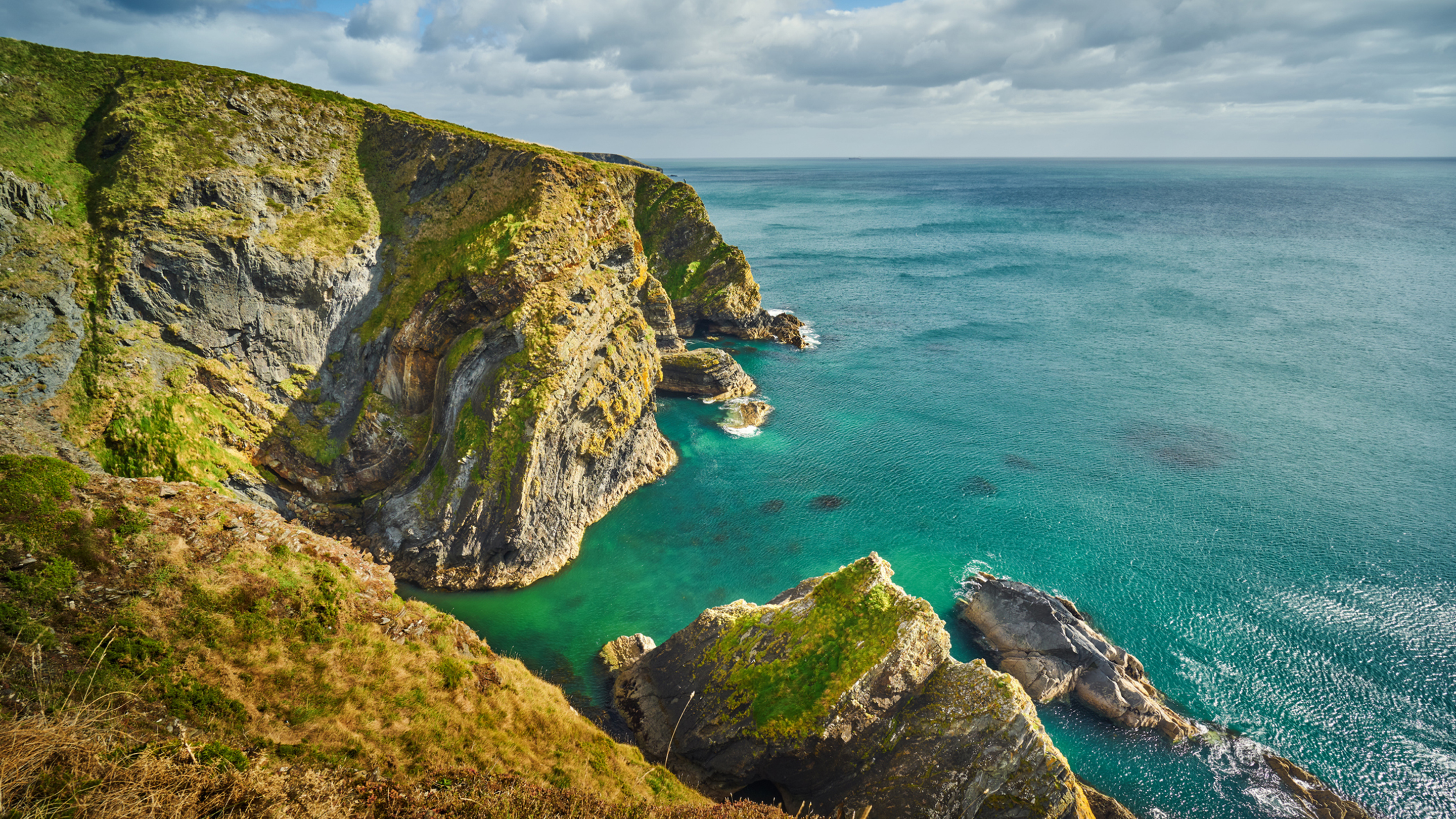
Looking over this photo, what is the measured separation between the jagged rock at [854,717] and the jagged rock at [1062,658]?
9909 mm

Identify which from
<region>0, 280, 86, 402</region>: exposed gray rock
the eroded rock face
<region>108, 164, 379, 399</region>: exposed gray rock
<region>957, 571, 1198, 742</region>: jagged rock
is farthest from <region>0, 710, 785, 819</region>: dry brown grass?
<region>108, 164, 379, 399</region>: exposed gray rock

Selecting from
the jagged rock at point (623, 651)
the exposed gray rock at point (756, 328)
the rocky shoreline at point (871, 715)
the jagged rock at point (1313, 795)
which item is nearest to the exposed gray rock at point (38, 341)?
the jagged rock at point (623, 651)

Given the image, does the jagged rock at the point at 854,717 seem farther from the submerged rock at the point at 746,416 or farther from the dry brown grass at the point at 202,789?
the submerged rock at the point at 746,416

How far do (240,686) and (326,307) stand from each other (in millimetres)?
28695

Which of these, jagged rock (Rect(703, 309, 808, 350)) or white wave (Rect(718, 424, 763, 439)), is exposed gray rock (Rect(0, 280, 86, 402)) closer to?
white wave (Rect(718, 424, 763, 439))

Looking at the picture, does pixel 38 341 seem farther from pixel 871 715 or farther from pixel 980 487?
pixel 980 487

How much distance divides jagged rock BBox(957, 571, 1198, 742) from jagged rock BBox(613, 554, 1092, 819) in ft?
32.5

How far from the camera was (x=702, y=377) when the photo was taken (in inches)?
2388

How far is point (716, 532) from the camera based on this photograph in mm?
40812

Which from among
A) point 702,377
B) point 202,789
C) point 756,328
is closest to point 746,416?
point 702,377

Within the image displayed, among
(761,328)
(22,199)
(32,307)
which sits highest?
(22,199)

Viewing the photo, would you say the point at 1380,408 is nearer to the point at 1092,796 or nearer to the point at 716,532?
the point at 1092,796

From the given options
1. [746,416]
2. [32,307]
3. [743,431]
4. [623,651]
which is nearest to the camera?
[32,307]

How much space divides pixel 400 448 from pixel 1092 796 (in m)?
38.7
